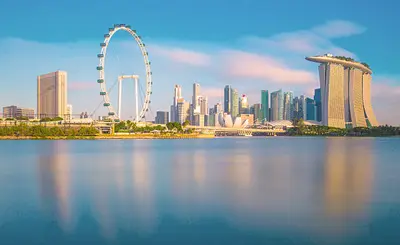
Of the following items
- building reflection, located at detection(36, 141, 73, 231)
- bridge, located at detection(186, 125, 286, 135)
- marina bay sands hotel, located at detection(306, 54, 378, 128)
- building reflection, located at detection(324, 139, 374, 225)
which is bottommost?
building reflection, located at detection(36, 141, 73, 231)

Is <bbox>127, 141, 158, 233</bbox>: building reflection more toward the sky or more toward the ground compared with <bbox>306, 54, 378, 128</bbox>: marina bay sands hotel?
more toward the ground

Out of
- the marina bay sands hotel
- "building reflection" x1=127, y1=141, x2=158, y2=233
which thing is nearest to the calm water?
"building reflection" x1=127, y1=141, x2=158, y2=233

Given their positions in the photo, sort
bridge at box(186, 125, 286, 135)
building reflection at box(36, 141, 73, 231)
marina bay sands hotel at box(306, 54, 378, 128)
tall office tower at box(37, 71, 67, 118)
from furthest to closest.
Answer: tall office tower at box(37, 71, 67, 118) → marina bay sands hotel at box(306, 54, 378, 128) → bridge at box(186, 125, 286, 135) → building reflection at box(36, 141, 73, 231)

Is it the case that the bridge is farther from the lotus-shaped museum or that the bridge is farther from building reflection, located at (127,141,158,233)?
building reflection, located at (127,141,158,233)

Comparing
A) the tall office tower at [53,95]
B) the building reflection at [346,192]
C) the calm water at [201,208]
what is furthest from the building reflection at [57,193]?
the tall office tower at [53,95]

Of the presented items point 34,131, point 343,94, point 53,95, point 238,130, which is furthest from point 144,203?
point 53,95

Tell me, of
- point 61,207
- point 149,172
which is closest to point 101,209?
point 61,207

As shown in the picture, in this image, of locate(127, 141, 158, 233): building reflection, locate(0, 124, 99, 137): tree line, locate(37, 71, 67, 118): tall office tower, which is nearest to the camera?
locate(127, 141, 158, 233): building reflection
